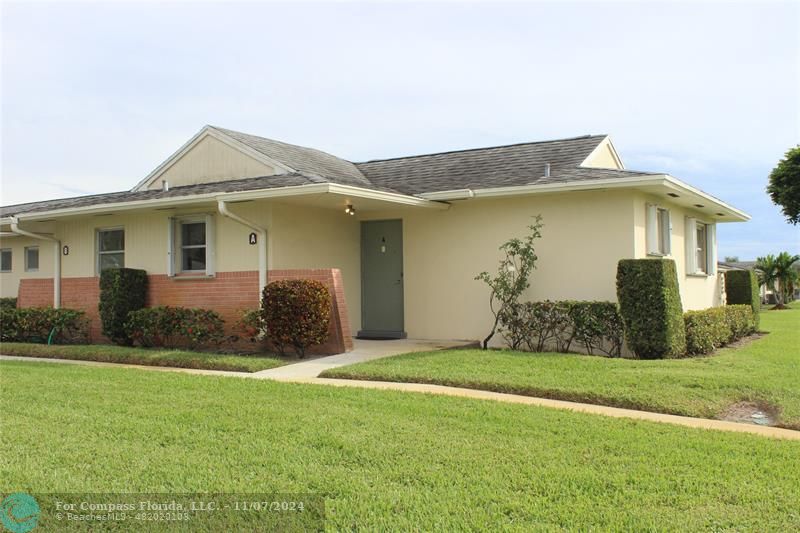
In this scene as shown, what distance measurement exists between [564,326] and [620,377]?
3.09m

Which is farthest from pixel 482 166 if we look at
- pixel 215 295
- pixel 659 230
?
pixel 215 295

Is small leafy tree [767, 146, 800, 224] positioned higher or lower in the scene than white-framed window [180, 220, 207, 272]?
higher

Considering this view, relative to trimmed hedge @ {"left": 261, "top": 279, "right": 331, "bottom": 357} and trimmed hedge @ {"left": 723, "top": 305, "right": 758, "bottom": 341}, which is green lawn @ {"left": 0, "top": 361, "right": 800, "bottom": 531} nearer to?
trimmed hedge @ {"left": 261, "top": 279, "right": 331, "bottom": 357}

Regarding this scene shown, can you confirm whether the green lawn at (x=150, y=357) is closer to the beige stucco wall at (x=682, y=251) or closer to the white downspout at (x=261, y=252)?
the white downspout at (x=261, y=252)

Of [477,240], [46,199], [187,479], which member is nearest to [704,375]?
[477,240]

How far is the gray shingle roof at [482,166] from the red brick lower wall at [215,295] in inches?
125

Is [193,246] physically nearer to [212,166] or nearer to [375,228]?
[212,166]

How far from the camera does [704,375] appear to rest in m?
8.56

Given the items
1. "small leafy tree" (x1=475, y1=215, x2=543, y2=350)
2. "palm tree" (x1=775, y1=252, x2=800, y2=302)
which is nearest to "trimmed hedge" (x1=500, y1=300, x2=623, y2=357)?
"small leafy tree" (x1=475, y1=215, x2=543, y2=350)

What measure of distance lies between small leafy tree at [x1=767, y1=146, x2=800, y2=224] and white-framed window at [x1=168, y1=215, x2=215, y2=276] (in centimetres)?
2718

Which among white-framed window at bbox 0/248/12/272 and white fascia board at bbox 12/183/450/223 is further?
white-framed window at bbox 0/248/12/272

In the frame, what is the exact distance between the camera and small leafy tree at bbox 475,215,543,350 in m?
12.0

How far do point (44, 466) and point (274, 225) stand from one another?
7781 millimetres

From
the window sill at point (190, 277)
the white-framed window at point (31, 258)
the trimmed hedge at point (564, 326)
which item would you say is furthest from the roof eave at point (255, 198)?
the white-framed window at point (31, 258)
